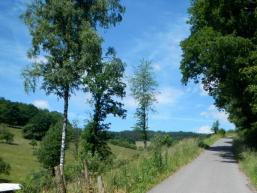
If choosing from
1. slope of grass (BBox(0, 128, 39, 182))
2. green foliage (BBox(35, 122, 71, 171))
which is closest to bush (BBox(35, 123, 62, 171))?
green foliage (BBox(35, 122, 71, 171))

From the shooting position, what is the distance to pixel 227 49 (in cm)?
3228

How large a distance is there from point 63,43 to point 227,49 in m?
10.8

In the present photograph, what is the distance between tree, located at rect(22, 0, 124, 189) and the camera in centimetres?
3016

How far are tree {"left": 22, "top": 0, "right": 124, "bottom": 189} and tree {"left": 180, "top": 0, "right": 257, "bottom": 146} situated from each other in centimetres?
808

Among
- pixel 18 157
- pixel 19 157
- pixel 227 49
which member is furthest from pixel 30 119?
pixel 227 49

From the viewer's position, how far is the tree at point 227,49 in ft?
105

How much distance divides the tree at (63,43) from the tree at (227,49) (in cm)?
808

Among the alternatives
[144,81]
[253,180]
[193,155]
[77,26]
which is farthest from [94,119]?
[253,180]

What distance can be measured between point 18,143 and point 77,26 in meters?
102

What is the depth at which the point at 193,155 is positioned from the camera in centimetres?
3644

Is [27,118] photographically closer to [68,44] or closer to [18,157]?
[18,157]

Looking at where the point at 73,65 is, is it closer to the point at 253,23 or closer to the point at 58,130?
the point at 253,23

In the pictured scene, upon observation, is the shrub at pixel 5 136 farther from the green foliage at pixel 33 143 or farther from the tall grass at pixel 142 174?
the tall grass at pixel 142 174

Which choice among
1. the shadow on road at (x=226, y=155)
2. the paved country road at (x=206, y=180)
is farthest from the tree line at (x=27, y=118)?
the paved country road at (x=206, y=180)
